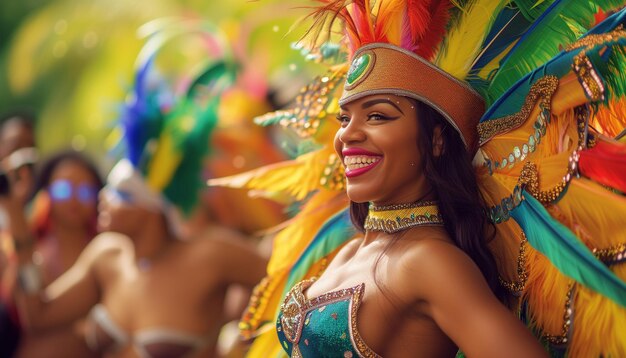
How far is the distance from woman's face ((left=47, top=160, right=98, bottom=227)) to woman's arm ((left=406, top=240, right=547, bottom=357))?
3.83 m

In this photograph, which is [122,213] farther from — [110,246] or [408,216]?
[408,216]

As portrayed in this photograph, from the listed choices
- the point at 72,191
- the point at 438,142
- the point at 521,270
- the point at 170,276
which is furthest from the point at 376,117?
the point at 72,191

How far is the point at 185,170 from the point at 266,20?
3.66 feet

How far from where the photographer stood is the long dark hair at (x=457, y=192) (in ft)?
7.08

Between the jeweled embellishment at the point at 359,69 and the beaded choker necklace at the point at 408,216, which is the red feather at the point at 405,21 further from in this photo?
the beaded choker necklace at the point at 408,216

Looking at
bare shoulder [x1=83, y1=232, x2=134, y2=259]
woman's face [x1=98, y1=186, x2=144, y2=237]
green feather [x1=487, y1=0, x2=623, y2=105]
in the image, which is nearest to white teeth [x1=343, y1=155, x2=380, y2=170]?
green feather [x1=487, y1=0, x2=623, y2=105]

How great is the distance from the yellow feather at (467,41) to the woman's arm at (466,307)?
0.45m

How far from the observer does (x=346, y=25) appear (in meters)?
2.34

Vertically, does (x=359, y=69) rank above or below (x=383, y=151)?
above

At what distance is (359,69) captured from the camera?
221cm

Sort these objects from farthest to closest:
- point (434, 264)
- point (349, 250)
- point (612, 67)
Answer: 1. point (349, 250)
2. point (434, 264)
3. point (612, 67)

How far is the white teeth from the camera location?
85.5 inches

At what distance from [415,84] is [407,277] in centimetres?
47

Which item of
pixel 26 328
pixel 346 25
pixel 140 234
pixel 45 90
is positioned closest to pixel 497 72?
pixel 346 25
